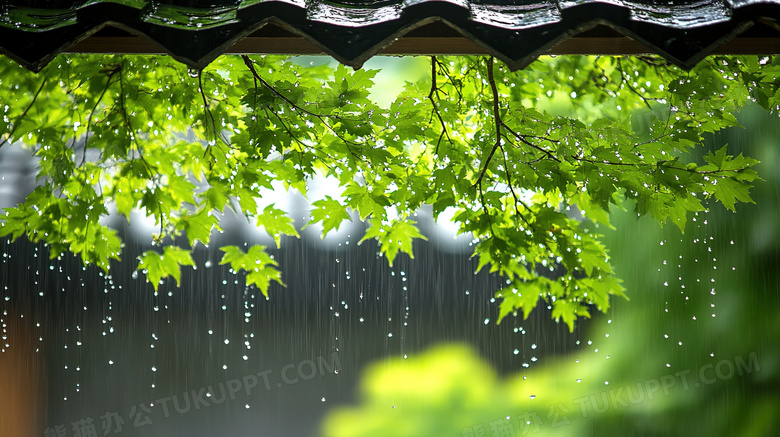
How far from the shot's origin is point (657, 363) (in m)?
4.42

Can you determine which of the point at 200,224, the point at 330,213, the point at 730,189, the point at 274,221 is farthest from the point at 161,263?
the point at 730,189

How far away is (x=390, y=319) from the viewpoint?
6207 mm

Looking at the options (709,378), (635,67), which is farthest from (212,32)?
(709,378)

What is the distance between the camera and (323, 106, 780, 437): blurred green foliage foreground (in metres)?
3.71

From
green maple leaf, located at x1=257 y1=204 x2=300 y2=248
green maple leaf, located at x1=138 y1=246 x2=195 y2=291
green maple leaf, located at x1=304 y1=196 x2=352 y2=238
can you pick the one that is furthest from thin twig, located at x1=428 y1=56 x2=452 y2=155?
green maple leaf, located at x1=138 y1=246 x2=195 y2=291

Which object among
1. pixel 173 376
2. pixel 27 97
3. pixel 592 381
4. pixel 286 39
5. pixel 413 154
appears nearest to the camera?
pixel 286 39

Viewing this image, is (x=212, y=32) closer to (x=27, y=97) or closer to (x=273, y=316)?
(x=27, y=97)

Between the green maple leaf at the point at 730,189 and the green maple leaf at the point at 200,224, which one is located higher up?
the green maple leaf at the point at 730,189

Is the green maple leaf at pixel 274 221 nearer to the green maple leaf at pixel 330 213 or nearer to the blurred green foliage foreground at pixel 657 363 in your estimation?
the green maple leaf at pixel 330 213

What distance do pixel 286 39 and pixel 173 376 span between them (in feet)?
17.8

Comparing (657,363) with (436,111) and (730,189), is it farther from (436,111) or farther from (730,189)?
(436,111)

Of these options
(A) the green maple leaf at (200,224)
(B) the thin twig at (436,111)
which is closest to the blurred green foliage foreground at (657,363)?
(B) the thin twig at (436,111)

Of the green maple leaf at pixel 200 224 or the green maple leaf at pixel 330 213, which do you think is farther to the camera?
the green maple leaf at pixel 200 224

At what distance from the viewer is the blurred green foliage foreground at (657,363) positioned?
146 inches
